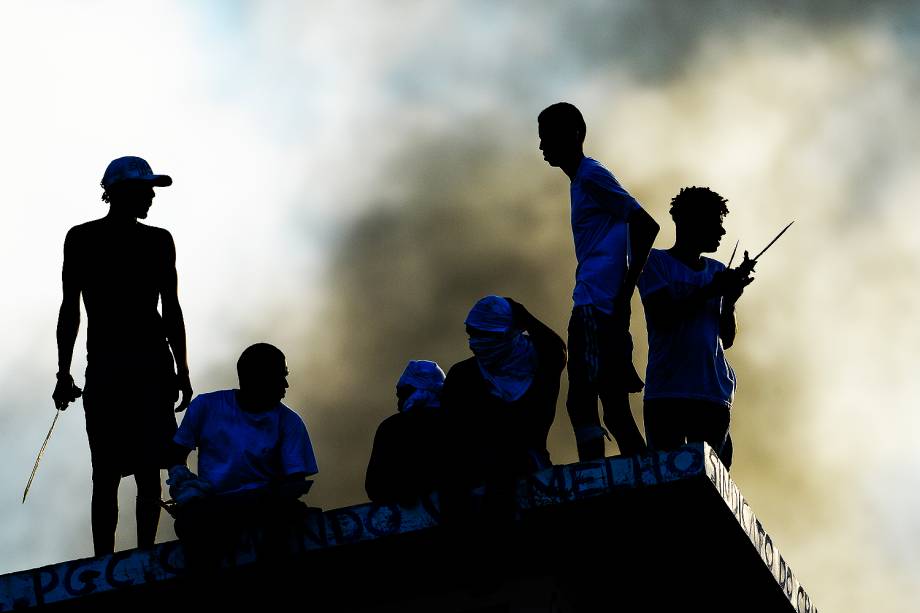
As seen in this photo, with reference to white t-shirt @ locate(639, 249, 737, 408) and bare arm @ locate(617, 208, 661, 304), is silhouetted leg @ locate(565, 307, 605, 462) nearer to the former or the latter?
bare arm @ locate(617, 208, 661, 304)

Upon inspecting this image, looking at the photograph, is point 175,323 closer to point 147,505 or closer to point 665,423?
point 147,505

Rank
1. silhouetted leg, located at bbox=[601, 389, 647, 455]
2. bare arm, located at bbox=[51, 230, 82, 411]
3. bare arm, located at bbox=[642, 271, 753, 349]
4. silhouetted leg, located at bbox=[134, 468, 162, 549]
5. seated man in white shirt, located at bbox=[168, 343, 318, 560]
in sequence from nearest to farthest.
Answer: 1. seated man in white shirt, located at bbox=[168, 343, 318, 560]
2. silhouetted leg, located at bbox=[601, 389, 647, 455]
3. silhouetted leg, located at bbox=[134, 468, 162, 549]
4. bare arm, located at bbox=[642, 271, 753, 349]
5. bare arm, located at bbox=[51, 230, 82, 411]

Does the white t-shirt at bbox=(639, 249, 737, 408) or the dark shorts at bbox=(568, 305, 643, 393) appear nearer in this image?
the dark shorts at bbox=(568, 305, 643, 393)

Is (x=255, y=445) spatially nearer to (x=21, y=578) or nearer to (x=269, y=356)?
(x=269, y=356)

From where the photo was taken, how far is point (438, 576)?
12.0m

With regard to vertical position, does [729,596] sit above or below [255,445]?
below

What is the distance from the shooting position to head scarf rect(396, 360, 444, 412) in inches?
515

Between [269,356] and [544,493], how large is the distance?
1.83 meters

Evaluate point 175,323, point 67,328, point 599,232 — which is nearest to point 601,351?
point 599,232

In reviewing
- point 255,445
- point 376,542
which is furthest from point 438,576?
point 255,445

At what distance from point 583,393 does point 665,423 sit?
766 millimetres

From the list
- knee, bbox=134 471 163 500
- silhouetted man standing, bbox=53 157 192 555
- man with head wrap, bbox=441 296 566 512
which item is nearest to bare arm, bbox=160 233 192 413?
silhouetted man standing, bbox=53 157 192 555

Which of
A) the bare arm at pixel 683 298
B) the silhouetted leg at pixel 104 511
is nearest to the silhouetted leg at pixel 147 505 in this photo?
the silhouetted leg at pixel 104 511

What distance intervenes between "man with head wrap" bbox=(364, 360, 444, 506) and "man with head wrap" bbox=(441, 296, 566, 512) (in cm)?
21
